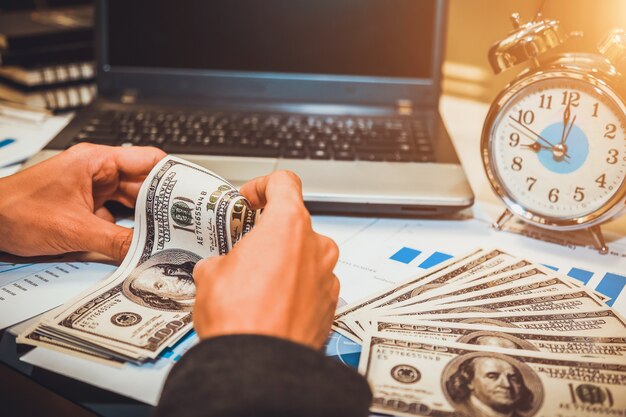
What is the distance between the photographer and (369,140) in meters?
1.04

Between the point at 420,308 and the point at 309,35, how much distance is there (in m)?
0.68

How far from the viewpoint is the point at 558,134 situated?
2.75ft

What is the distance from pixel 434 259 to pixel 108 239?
1.45ft

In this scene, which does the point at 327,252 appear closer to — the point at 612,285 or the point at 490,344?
the point at 490,344

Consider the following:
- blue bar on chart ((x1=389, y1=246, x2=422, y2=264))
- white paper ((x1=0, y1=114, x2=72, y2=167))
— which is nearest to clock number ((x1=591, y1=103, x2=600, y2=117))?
blue bar on chart ((x1=389, y1=246, x2=422, y2=264))

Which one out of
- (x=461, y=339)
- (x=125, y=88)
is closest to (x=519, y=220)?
(x=461, y=339)

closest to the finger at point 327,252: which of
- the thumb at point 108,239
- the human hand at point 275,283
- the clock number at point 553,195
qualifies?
the human hand at point 275,283

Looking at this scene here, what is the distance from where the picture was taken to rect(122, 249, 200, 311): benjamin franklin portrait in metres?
0.68

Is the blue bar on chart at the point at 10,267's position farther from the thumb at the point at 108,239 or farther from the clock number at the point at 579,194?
the clock number at the point at 579,194

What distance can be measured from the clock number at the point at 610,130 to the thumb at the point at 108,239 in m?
0.66

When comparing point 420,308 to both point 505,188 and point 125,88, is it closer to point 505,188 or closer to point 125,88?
point 505,188

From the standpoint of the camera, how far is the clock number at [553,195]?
33.3 inches

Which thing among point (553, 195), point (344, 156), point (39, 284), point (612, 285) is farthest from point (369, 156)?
point (39, 284)

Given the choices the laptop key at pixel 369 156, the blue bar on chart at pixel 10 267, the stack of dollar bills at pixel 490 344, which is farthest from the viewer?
the laptop key at pixel 369 156
